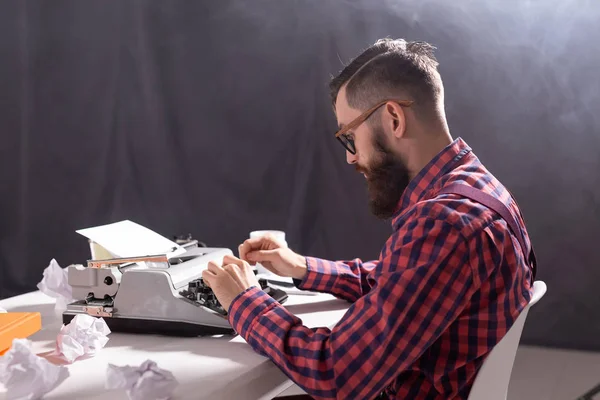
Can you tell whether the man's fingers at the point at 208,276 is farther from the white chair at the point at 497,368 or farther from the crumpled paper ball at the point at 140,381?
the white chair at the point at 497,368

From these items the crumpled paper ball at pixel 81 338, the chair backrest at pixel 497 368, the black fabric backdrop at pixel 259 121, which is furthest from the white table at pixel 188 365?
the black fabric backdrop at pixel 259 121

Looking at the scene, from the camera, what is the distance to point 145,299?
4.15 ft

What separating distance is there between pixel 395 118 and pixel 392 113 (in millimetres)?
13

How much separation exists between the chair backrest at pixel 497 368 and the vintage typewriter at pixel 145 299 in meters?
0.53

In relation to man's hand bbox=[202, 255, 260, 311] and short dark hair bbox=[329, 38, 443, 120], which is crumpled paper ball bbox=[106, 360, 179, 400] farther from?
short dark hair bbox=[329, 38, 443, 120]

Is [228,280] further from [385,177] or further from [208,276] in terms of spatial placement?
[385,177]

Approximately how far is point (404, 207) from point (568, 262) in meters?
1.30

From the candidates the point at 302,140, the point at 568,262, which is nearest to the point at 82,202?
the point at 302,140

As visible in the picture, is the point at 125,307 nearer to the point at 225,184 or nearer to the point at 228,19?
the point at 225,184

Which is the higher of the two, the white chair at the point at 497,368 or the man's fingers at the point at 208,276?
the man's fingers at the point at 208,276

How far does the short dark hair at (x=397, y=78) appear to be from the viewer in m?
1.23

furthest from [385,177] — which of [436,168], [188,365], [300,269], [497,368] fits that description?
[188,365]

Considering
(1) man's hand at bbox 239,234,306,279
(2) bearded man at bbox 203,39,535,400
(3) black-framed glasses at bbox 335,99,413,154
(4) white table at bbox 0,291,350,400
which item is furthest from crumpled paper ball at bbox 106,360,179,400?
Answer: (3) black-framed glasses at bbox 335,99,413,154

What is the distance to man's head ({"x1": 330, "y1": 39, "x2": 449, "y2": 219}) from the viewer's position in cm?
122
